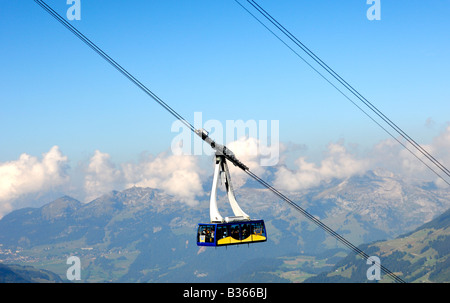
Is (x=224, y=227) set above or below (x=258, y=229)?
above

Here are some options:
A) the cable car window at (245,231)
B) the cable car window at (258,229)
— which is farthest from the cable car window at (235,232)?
the cable car window at (258,229)

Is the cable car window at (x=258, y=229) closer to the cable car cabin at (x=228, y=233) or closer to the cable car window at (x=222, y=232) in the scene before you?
the cable car cabin at (x=228, y=233)

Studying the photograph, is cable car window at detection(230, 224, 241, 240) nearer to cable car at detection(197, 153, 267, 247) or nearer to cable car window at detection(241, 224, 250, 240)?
cable car at detection(197, 153, 267, 247)

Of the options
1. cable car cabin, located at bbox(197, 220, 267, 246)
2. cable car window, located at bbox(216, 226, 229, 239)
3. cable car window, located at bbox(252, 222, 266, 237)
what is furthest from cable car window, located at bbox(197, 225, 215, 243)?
cable car window, located at bbox(252, 222, 266, 237)

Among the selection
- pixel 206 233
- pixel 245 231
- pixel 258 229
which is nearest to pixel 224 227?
pixel 206 233

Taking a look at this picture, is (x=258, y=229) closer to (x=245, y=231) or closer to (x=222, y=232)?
(x=245, y=231)
